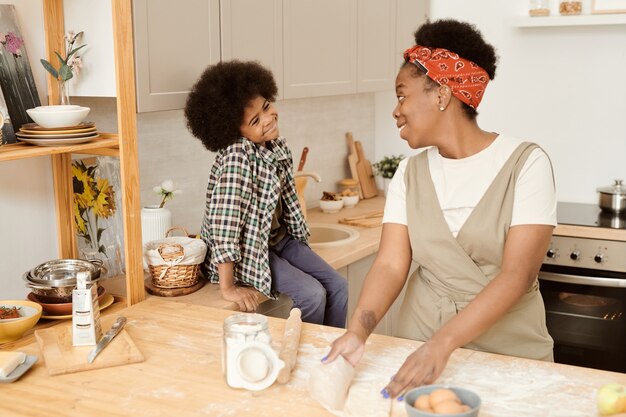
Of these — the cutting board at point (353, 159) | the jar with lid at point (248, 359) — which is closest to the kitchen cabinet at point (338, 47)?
the cutting board at point (353, 159)

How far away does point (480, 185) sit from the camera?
198 cm

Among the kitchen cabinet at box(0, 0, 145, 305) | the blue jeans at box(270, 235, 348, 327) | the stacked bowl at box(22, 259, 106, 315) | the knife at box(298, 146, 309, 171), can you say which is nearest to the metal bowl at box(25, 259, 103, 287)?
the stacked bowl at box(22, 259, 106, 315)

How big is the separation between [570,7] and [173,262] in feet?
7.95

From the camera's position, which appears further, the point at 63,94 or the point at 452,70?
the point at 63,94

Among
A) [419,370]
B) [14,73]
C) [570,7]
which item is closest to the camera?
[419,370]

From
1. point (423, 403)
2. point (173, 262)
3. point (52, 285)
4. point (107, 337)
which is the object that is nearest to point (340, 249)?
point (173, 262)

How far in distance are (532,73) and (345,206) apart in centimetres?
118

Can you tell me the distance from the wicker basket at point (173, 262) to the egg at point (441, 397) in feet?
4.07

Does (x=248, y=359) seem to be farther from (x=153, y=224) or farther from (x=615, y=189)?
(x=615, y=189)

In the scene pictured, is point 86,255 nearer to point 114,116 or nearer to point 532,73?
point 114,116

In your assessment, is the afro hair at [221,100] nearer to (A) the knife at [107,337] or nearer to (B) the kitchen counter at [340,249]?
(B) the kitchen counter at [340,249]

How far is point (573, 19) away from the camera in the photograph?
12.1 feet

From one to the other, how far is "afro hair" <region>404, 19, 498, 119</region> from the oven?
1695mm

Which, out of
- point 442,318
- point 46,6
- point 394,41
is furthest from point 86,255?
point 394,41
